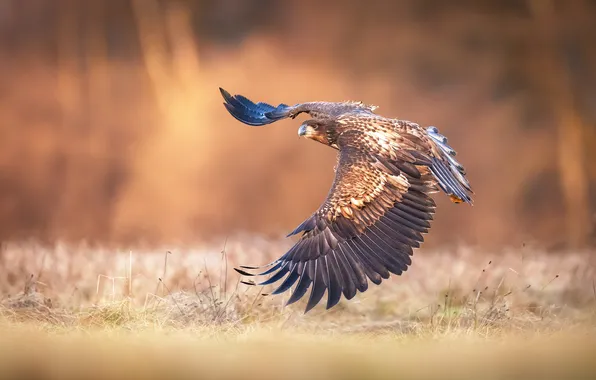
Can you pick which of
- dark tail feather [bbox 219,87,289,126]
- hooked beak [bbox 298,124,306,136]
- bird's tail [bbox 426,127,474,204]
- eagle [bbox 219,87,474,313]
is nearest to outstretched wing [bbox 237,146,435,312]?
eagle [bbox 219,87,474,313]

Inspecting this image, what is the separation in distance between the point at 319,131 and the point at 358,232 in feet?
3.49

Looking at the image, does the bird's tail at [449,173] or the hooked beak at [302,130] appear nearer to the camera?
the bird's tail at [449,173]

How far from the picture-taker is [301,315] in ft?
22.7

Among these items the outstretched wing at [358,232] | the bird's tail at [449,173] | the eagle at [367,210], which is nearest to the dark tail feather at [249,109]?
the eagle at [367,210]

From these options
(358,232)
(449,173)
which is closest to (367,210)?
(358,232)

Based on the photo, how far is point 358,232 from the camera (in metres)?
6.16

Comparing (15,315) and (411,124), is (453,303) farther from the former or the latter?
(15,315)

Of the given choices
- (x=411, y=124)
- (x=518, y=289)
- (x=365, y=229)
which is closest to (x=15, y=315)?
(x=365, y=229)

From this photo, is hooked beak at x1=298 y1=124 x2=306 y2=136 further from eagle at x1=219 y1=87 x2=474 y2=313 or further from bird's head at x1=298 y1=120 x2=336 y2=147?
eagle at x1=219 y1=87 x2=474 y2=313

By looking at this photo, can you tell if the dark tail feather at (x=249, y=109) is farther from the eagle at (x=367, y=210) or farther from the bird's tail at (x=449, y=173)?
the bird's tail at (x=449, y=173)

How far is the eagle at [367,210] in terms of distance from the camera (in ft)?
19.6

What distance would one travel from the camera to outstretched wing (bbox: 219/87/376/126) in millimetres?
7172

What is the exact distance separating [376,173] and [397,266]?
1.90ft

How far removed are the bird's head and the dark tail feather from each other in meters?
0.67
